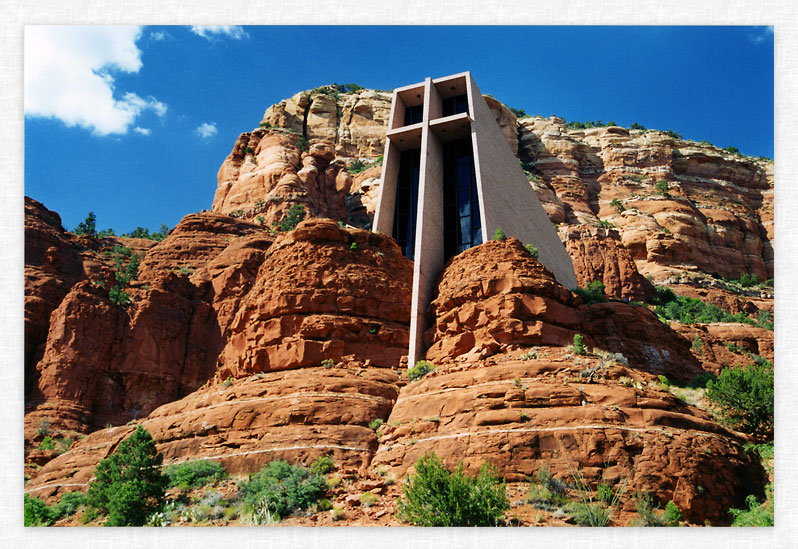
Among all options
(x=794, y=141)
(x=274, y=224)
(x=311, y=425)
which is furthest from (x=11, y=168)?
(x=274, y=224)

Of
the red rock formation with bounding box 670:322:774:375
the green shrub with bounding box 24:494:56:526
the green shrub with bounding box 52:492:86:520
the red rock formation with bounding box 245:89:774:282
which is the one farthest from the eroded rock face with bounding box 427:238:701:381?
the red rock formation with bounding box 245:89:774:282

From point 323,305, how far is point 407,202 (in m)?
7.83

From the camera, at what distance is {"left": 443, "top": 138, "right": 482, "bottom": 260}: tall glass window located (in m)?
26.3

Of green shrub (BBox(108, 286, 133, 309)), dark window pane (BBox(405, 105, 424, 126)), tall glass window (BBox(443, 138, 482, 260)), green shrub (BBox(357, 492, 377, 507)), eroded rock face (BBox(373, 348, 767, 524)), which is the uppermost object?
dark window pane (BBox(405, 105, 424, 126))

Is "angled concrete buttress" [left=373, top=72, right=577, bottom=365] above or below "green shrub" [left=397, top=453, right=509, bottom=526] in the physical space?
above

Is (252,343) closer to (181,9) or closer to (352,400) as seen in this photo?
(352,400)

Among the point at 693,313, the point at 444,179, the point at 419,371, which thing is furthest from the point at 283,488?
the point at 693,313

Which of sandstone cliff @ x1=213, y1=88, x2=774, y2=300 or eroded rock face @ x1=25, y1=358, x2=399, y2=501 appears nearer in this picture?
eroded rock face @ x1=25, y1=358, x2=399, y2=501

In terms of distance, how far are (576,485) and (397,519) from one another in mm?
3416

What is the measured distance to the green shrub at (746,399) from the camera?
1728cm

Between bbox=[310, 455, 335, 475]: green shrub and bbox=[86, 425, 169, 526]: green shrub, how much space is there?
313cm

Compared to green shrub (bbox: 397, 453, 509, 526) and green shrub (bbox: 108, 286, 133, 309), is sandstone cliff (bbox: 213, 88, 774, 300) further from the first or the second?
green shrub (bbox: 397, 453, 509, 526)

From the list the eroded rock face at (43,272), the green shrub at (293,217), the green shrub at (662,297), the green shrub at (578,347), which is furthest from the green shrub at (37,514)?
the green shrub at (662,297)

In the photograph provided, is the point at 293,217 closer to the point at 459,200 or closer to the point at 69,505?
the point at 459,200
